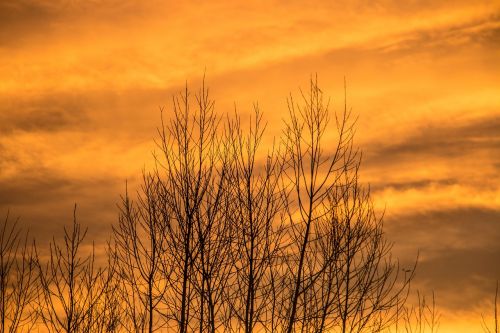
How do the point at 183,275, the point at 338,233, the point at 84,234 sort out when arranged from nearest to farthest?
the point at 183,275 → the point at 338,233 → the point at 84,234

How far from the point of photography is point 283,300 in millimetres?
11273

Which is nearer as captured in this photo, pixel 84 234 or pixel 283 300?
pixel 283 300

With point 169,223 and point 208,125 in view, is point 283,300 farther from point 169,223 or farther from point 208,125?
point 208,125

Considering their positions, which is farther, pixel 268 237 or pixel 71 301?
pixel 71 301

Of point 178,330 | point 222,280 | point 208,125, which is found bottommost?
point 178,330

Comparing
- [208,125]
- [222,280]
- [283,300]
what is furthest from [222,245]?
[208,125]

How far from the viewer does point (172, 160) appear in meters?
11.5

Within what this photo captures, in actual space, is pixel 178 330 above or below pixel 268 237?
below

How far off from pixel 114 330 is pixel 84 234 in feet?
7.19

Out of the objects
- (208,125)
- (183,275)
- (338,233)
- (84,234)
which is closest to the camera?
(183,275)

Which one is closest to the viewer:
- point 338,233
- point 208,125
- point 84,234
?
point 208,125

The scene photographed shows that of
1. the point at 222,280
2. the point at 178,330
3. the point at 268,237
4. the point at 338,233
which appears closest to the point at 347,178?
the point at 338,233

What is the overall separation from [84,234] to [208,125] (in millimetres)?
3654

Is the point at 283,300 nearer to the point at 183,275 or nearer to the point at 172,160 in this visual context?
the point at 183,275
